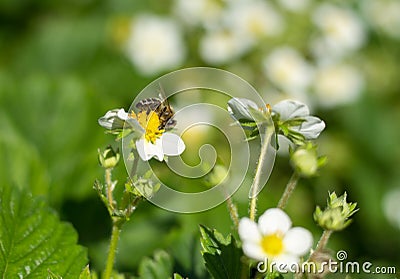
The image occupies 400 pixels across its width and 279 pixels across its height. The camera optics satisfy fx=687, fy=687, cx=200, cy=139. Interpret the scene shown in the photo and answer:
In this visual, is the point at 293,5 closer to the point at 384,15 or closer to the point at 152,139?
the point at 384,15

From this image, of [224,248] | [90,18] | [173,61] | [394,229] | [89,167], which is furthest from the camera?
[90,18]

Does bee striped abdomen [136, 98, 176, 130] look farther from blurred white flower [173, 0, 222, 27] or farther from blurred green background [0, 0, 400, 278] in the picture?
blurred white flower [173, 0, 222, 27]

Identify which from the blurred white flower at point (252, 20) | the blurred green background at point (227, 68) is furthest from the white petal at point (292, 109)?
the blurred white flower at point (252, 20)

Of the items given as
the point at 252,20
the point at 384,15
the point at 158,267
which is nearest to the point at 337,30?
the point at 252,20

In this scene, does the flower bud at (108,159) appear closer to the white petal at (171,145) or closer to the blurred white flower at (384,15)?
the white petal at (171,145)

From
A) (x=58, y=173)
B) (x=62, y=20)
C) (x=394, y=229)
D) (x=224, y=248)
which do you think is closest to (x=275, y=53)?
(x=394, y=229)

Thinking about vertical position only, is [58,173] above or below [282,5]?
below

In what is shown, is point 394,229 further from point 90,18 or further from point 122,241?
point 90,18

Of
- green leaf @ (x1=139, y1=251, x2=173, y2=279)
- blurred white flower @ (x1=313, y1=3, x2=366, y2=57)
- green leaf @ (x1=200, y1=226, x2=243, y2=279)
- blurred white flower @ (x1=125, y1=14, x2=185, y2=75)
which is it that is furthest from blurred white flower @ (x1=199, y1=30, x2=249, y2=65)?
green leaf @ (x1=200, y1=226, x2=243, y2=279)
